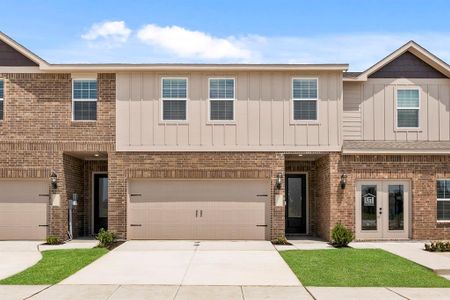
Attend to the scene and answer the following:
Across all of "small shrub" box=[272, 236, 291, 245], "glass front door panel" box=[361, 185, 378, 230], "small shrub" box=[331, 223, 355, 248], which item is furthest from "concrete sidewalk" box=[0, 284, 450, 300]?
"glass front door panel" box=[361, 185, 378, 230]

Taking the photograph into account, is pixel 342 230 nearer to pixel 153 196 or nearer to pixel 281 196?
pixel 281 196

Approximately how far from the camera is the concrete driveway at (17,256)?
1315 centimetres

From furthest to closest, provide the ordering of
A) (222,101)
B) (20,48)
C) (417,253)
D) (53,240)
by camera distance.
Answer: (222,101)
(20,48)
(53,240)
(417,253)

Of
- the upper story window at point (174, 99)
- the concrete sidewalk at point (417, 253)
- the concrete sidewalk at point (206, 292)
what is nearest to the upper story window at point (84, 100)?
the upper story window at point (174, 99)

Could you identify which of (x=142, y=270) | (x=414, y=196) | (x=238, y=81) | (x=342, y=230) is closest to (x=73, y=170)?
(x=238, y=81)

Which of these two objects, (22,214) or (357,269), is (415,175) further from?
Result: (22,214)

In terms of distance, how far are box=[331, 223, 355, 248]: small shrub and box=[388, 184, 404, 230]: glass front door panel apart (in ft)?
7.80

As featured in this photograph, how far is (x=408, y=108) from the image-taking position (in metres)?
19.9

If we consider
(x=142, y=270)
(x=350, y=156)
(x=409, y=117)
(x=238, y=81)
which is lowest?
(x=142, y=270)

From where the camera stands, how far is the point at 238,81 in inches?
754

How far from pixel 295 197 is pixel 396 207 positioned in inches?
160

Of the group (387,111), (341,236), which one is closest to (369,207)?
(341,236)

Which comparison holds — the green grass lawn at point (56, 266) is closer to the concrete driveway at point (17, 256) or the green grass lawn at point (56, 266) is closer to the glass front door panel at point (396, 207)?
the concrete driveway at point (17, 256)

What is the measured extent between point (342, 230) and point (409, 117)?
5.35m
